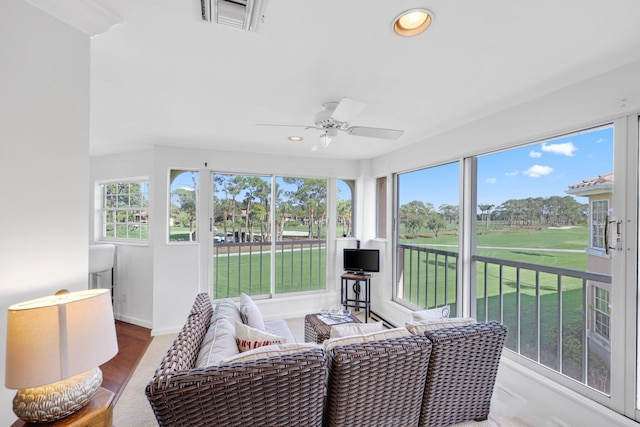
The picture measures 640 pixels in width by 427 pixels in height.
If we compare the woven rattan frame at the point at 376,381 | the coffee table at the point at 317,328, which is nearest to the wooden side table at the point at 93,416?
the woven rattan frame at the point at 376,381

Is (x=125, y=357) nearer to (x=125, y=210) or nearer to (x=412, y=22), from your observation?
(x=125, y=210)

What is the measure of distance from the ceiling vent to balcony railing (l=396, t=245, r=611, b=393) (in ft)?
8.54

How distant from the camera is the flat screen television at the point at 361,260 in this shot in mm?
4277

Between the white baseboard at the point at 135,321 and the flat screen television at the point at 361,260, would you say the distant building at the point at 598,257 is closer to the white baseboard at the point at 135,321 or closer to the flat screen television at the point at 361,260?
the flat screen television at the point at 361,260

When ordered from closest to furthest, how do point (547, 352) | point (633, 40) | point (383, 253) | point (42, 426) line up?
point (42, 426)
point (633, 40)
point (547, 352)
point (383, 253)

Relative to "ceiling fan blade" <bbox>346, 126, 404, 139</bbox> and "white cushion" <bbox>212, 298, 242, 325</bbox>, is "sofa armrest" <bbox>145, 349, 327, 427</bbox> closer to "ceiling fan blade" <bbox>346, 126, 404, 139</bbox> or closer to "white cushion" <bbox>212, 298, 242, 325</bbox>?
"white cushion" <bbox>212, 298, 242, 325</bbox>

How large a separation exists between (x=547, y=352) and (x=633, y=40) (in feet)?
7.34

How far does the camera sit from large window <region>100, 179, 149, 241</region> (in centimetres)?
415

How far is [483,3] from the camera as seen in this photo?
4.05 ft

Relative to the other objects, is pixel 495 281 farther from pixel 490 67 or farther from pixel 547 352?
pixel 490 67

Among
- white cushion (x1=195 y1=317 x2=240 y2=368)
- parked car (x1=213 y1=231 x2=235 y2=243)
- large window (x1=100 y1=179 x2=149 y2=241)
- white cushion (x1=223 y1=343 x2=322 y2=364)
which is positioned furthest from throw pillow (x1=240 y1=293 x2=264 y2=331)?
large window (x1=100 y1=179 x2=149 y2=241)

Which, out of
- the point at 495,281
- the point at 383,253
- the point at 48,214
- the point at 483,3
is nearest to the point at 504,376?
the point at 495,281

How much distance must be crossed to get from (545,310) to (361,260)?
228 centimetres

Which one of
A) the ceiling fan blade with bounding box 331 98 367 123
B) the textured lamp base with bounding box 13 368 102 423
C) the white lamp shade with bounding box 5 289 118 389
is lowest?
the textured lamp base with bounding box 13 368 102 423
